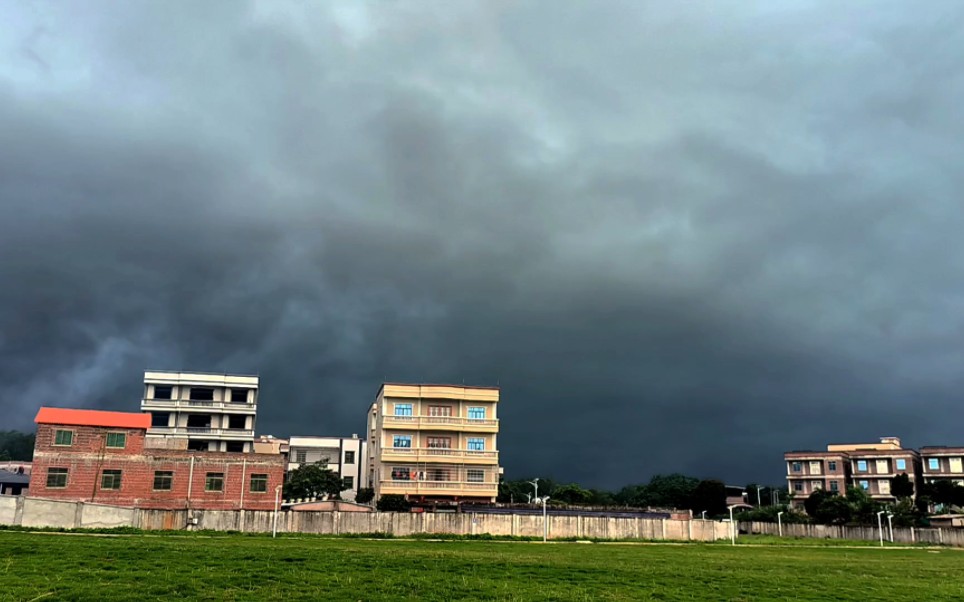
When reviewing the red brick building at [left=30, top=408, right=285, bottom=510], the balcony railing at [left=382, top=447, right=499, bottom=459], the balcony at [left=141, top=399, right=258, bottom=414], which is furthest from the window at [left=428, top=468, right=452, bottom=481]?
the balcony at [left=141, top=399, right=258, bottom=414]

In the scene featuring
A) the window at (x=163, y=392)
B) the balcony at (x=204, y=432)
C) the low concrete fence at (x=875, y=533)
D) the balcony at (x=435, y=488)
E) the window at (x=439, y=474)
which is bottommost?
the low concrete fence at (x=875, y=533)

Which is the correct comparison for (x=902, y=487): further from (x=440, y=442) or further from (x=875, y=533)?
(x=440, y=442)

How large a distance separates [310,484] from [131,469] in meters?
32.9

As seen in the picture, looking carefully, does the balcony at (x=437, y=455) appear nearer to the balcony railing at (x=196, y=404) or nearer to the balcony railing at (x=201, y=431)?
the balcony railing at (x=201, y=431)

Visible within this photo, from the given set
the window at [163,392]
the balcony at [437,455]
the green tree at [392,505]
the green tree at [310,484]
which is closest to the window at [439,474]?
the balcony at [437,455]

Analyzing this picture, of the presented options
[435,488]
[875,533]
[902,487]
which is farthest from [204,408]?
[902,487]

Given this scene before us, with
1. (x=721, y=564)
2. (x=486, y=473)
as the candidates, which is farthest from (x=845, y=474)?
(x=721, y=564)

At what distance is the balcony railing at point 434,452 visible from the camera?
92625mm

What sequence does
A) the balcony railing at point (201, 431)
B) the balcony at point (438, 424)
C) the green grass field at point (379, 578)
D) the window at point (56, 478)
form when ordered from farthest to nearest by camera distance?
the balcony railing at point (201, 431) → the balcony at point (438, 424) → the window at point (56, 478) → the green grass field at point (379, 578)

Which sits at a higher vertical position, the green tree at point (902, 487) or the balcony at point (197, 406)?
the balcony at point (197, 406)

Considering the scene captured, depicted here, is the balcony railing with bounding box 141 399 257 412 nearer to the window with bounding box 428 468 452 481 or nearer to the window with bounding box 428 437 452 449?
the window with bounding box 428 437 452 449

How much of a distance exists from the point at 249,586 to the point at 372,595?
3991 millimetres

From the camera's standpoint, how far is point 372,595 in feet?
76.6

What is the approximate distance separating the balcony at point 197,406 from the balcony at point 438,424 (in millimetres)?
25922
